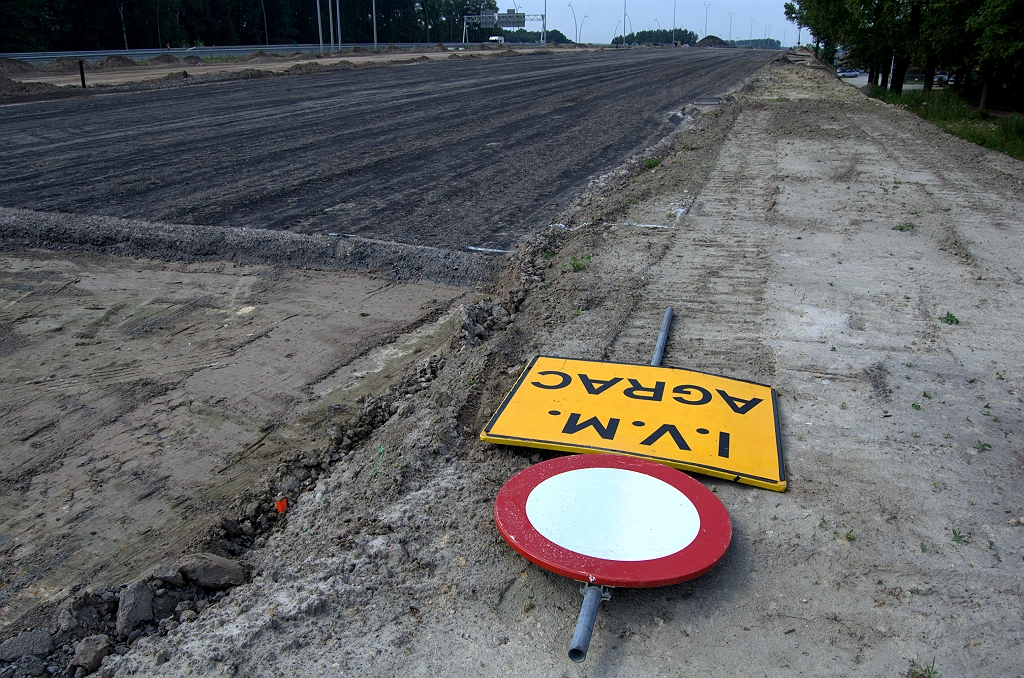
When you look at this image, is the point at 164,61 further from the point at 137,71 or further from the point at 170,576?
the point at 170,576

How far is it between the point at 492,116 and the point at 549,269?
1338 cm

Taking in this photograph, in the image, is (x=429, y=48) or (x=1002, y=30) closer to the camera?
(x=1002, y=30)

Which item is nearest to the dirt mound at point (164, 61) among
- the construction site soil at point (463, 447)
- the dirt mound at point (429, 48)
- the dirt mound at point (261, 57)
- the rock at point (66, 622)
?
the dirt mound at point (261, 57)

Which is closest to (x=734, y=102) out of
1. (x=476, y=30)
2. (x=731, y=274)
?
(x=731, y=274)

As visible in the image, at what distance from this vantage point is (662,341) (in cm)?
550

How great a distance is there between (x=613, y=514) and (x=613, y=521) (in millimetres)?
42

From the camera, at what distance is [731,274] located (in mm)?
7156

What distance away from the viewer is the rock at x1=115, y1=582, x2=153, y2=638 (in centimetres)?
300

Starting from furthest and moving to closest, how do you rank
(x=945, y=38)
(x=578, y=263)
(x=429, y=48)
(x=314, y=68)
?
(x=429, y=48) < (x=314, y=68) < (x=945, y=38) < (x=578, y=263)

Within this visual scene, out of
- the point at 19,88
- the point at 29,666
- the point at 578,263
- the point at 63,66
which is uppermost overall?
the point at 63,66

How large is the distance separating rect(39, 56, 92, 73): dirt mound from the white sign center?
4338 cm

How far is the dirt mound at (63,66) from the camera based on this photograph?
123ft

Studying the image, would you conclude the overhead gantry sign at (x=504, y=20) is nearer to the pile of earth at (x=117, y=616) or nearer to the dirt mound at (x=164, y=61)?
the dirt mound at (x=164, y=61)

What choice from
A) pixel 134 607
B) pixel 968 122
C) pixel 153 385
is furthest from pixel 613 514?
pixel 968 122
